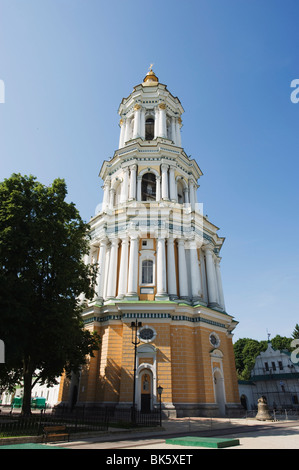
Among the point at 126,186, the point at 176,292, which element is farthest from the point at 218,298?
the point at 126,186

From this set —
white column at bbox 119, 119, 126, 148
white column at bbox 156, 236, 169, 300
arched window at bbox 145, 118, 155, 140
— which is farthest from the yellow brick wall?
arched window at bbox 145, 118, 155, 140

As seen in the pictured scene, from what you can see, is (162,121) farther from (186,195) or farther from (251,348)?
(251,348)

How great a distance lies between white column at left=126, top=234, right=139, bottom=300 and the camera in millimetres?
25827

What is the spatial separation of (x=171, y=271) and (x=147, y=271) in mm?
2132

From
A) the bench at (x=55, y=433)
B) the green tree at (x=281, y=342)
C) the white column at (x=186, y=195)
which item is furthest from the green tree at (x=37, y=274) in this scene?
the green tree at (x=281, y=342)

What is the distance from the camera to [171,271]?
27.5 metres

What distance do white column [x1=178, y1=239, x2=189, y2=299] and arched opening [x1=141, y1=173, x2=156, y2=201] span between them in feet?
24.0

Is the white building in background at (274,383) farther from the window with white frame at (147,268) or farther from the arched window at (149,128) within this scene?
the arched window at (149,128)

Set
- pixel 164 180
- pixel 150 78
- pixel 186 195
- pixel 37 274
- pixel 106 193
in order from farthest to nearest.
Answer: pixel 150 78
pixel 106 193
pixel 186 195
pixel 164 180
pixel 37 274

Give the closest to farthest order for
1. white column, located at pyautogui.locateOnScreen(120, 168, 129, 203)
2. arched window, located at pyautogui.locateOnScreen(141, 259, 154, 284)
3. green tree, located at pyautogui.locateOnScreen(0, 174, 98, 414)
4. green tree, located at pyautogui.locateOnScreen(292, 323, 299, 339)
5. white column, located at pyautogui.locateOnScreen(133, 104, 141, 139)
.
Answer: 1. green tree, located at pyautogui.locateOnScreen(0, 174, 98, 414)
2. arched window, located at pyautogui.locateOnScreen(141, 259, 154, 284)
3. white column, located at pyautogui.locateOnScreen(120, 168, 129, 203)
4. white column, located at pyautogui.locateOnScreen(133, 104, 141, 139)
5. green tree, located at pyautogui.locateOnScreen(292, 323, 299, 339)

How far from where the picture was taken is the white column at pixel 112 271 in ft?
88.7

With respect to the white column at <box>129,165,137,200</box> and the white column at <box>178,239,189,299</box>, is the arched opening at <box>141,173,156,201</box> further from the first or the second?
the white column at <box>178,239,189,299</box>

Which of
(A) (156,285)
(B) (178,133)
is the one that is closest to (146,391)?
(A) (156,285)
